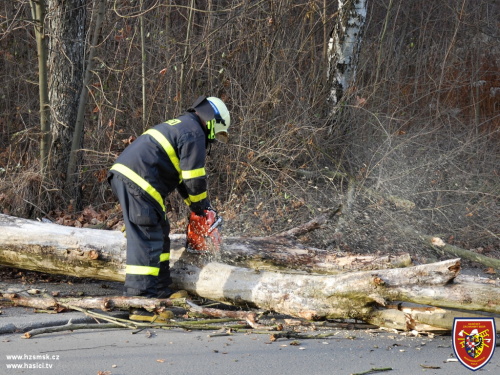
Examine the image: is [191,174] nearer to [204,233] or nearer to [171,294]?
[204,233]

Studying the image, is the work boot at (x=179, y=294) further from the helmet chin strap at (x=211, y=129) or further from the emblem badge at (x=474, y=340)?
the emblem badge at (x=474, y=340)

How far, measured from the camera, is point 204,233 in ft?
15.7

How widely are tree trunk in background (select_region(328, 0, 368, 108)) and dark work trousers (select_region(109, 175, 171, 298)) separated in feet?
15.9

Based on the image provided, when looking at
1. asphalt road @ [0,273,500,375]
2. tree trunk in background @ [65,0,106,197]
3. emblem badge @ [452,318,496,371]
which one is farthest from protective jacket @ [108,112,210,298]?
tree trunk in background @ [65,0,106,197]

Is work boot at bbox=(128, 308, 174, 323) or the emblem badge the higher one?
the emblem badge

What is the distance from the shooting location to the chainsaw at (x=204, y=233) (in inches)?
188

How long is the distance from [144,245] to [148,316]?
1.73ft

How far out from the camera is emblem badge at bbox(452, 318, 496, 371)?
138 inches

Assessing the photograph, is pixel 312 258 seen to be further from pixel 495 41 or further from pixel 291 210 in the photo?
pixel 495 41

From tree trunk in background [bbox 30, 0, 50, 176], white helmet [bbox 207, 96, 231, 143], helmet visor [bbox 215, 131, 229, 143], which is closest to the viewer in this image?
white helmet [bbox 207, 96, 231, 143]

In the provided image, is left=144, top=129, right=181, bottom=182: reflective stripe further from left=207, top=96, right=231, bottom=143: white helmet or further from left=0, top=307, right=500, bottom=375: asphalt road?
left=0, top=307, right=500, bottom=375: asphalt road

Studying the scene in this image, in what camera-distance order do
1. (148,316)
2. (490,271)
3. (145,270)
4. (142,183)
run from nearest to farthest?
1. (148,316)
2. (145,270)
3. (142,183)
4. (490,271)

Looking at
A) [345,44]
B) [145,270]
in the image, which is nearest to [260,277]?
[145,270]

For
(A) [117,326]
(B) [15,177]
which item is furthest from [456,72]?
(A) [117,326]
